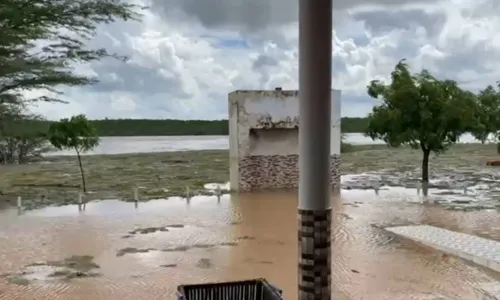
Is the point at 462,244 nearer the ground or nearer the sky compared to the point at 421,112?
nearer the ground

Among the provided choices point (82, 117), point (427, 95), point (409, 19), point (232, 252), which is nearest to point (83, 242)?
point (232, 252)

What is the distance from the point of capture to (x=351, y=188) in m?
14.5

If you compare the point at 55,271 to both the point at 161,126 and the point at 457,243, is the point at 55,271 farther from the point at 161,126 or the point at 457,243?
the point at 161,126

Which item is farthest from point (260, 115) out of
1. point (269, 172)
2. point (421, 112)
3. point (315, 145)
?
point (315, 145)

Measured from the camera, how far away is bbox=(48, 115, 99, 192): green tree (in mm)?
14406

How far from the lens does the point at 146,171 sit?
1988 centimetres

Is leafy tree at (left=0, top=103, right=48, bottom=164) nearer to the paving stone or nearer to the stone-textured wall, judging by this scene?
the stone-textured wall

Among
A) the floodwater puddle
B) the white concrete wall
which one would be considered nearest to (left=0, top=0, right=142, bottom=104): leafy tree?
the floodwater puddle

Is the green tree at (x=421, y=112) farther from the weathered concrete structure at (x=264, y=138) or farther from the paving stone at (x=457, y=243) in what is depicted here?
the paving stone at (x=457, y=243)

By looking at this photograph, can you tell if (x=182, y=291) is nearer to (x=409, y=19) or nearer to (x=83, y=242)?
(x=409, y=19)

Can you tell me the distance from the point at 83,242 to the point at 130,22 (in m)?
4.27

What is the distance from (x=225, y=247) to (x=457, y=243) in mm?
3070

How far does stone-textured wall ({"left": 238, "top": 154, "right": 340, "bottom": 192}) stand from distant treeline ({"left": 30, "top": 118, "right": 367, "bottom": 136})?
4.56 ft

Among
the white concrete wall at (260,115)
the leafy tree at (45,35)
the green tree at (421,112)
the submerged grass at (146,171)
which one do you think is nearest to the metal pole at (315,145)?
the leafy tree at (45,35)
